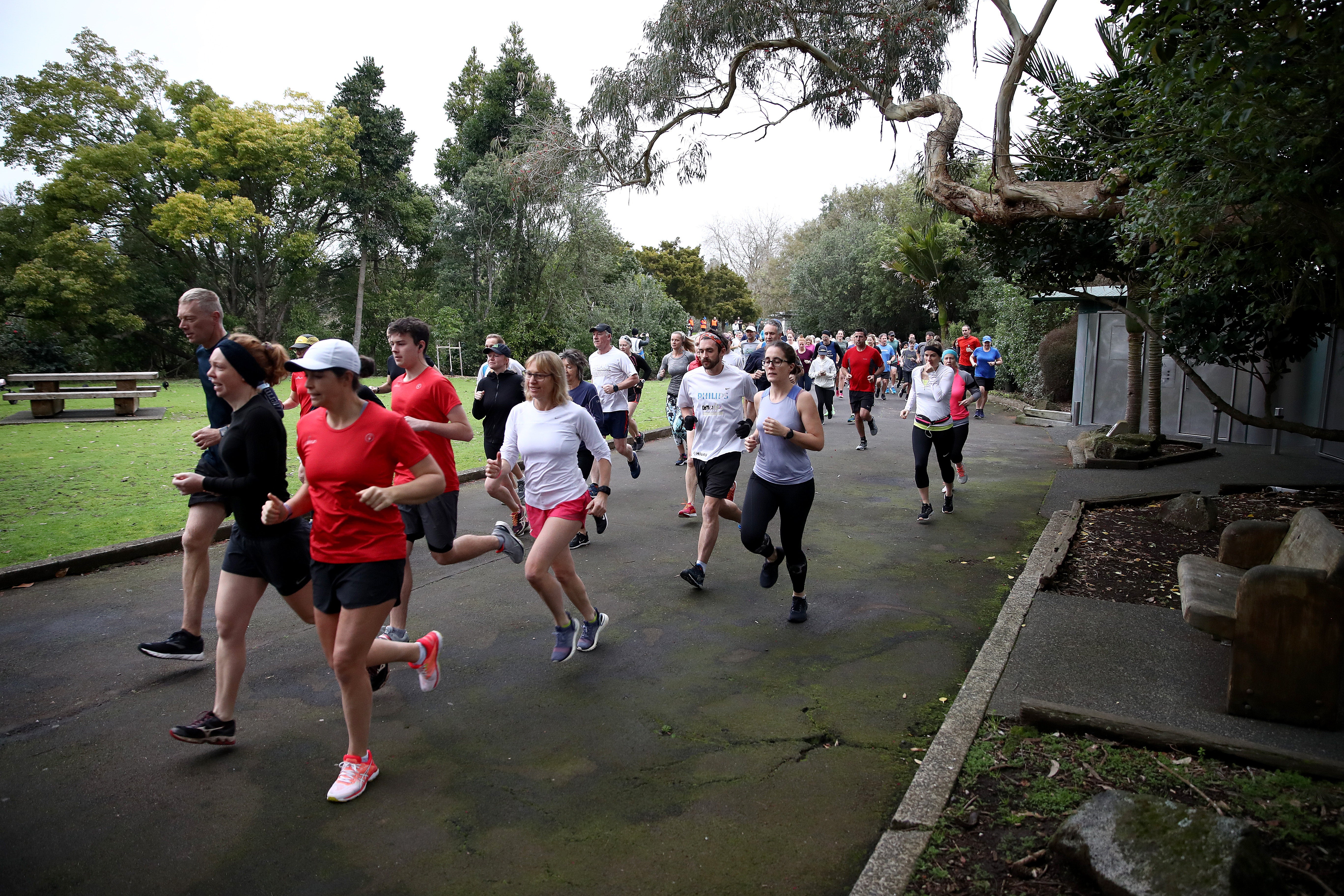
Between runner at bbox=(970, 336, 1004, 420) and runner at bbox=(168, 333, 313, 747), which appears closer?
runner at bbox=(168, 333, 313, 747)

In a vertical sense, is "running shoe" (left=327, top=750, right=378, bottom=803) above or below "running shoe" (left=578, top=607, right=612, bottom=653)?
below

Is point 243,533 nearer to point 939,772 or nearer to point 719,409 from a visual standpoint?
point 939,772

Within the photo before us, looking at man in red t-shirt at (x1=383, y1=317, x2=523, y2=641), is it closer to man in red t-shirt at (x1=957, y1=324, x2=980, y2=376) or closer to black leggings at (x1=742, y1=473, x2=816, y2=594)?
black leggings at (x1=742, y1=473, x2=816, y2=594)

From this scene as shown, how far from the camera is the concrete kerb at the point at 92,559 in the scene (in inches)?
258

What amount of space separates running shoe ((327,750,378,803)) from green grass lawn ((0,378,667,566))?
4.87m

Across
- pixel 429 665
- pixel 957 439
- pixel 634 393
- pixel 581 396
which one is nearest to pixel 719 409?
pixel 581 396

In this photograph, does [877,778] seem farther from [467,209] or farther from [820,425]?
[467,209]

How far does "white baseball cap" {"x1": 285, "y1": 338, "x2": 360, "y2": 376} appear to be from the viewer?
3.44m

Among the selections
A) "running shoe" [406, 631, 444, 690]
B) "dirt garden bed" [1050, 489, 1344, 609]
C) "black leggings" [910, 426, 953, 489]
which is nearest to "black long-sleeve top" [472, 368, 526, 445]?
"running shoe" [406, 631, 444, 690]

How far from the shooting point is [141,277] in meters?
37.0

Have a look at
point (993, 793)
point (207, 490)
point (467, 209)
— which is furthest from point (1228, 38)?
point (467, 209)

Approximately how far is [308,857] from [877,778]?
7.54ft

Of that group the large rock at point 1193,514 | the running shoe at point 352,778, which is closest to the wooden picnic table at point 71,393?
the running shoe at point 352,778

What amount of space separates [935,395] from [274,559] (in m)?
7.10
